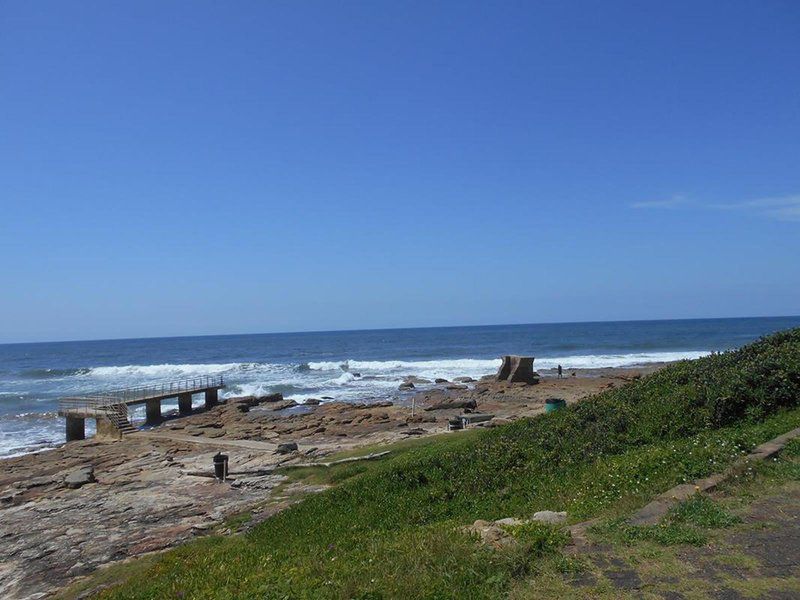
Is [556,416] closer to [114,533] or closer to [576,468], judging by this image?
[576,468]

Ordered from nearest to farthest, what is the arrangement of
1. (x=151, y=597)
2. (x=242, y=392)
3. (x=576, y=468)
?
(x=151, y=597) → (x=576, y=468) → (x=242, y=392)

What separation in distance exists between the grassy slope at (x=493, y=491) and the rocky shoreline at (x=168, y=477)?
3.03 metres

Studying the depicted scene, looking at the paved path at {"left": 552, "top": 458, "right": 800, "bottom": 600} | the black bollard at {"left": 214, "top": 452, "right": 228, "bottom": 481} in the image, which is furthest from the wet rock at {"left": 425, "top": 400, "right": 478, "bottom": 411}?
the paved path at {"left": 552, "top": 458, "right": 800, "bottom": 600}

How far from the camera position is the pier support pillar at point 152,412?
1560 inches

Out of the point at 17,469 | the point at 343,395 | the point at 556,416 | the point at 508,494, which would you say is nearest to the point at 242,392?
the point at 343,395

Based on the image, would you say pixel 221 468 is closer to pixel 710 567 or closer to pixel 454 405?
pixel 710 567

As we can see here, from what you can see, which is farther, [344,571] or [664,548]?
[344,571]

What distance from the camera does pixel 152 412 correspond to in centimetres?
3997

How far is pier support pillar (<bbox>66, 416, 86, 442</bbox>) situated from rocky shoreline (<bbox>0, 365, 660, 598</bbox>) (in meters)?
4.40

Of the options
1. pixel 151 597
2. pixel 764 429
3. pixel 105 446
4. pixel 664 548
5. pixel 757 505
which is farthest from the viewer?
pixel 105 446

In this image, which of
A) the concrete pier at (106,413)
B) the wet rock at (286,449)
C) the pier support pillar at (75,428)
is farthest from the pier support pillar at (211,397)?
the wet rock at (286,449)

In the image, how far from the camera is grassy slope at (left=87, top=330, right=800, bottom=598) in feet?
20.0

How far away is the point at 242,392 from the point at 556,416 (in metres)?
43.6

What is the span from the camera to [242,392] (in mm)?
54594
